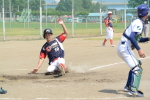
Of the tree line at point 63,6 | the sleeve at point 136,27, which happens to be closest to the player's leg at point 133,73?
the sleeve at point 136,27

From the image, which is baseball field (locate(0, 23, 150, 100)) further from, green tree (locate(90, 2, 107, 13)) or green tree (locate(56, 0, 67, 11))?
green tree (locate(90, 2, 107, 13))

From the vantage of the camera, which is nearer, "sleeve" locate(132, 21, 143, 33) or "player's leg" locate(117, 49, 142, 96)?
"sleeve" locate(132, 21, 143, 33)

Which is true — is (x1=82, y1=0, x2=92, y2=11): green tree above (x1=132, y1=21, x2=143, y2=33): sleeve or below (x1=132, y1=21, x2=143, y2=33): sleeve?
above

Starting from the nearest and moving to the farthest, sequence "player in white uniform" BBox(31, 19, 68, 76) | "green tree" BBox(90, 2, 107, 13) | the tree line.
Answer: "player in white uniform" BBox(31, 19, 68, 76) < the tree line < "green tree" BBox(90, 2, 107, 13)

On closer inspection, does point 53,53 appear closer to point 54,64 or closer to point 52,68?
point 54,64

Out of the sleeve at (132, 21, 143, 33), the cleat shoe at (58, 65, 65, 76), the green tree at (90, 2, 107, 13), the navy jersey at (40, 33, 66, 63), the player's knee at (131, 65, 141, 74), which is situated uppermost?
the green tree at (90, 2, 107, 13)

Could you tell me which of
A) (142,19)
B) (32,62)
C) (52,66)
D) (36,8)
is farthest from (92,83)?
(36,8)

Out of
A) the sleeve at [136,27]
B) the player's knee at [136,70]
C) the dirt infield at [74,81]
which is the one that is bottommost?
the dirt infield at [74,81]

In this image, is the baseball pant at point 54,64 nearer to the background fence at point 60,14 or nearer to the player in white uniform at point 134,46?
the player in white uniform at point 134,46

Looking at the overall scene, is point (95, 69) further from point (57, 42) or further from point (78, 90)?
point (78, 90)

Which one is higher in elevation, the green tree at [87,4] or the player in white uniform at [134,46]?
the green tree at [87,4]

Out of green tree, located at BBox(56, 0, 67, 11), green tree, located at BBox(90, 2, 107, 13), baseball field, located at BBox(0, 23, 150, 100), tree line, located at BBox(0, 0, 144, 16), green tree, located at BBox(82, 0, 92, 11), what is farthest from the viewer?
green tree, located at BBox(82, 0, 92, 11)

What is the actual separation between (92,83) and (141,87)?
4.05ft

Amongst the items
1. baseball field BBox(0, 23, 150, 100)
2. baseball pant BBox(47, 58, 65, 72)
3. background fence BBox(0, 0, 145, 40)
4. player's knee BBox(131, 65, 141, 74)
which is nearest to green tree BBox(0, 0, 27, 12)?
background fence BBox(0, 0, 145, 40)
